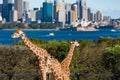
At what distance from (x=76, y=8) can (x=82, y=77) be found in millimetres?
167852

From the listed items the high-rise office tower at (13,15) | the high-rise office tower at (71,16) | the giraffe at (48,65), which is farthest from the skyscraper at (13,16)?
the giraffe at (48,65)

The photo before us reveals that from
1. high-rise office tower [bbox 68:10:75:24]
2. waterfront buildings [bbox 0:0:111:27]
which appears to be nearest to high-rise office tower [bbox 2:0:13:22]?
waterfront buildings [bbox 0:0:111:27]

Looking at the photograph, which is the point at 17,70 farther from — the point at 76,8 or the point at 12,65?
the point at 76,8

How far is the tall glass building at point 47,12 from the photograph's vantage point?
549 feet

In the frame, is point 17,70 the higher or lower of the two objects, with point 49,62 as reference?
lower

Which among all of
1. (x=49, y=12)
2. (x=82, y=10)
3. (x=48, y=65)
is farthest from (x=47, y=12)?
(x=48, y=65)

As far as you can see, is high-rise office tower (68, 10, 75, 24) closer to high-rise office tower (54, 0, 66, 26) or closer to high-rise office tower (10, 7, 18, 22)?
high-rise office tower (54, 0, 66, 26)

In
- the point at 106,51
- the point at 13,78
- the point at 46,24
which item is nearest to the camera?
the point at 13,78

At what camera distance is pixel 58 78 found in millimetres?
8508

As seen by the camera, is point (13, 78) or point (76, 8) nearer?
point (13, 78)

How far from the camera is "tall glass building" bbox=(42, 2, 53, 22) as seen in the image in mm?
167425

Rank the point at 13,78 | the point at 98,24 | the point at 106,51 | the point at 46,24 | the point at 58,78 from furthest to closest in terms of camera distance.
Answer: the point at 98,24 → the point at 46,24 → the point at 106,51 → the point at 13,78 → the point at 58,78

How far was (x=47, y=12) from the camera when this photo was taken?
167m

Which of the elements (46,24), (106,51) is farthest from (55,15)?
(106,51)
